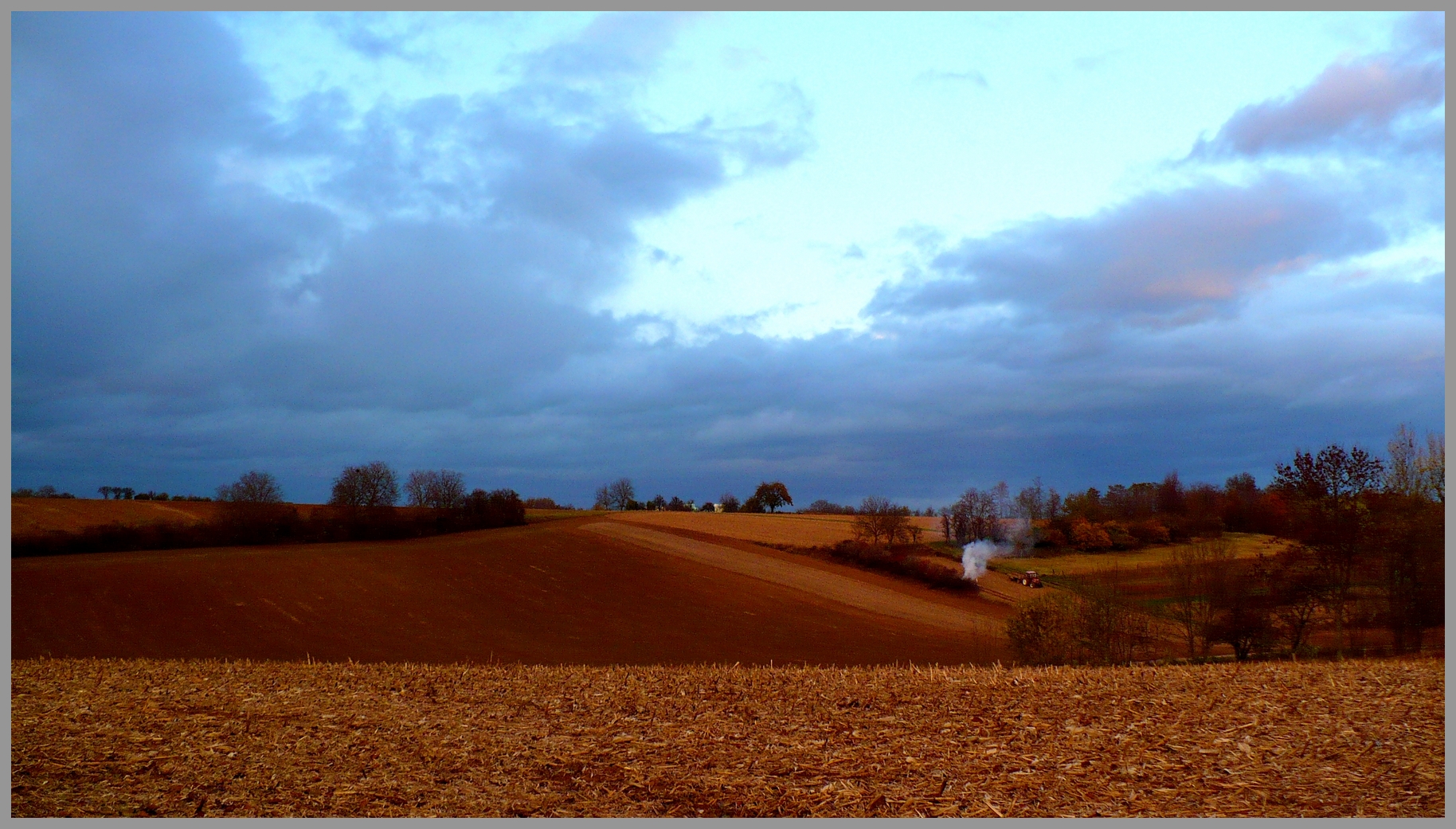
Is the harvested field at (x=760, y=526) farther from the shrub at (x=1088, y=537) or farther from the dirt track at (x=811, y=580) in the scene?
the shrub at (x=1088, y=537)

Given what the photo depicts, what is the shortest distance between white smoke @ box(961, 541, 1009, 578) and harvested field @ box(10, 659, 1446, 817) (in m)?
31.4

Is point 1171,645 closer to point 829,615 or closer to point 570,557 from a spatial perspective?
point 829,615

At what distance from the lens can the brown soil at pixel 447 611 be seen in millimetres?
26094

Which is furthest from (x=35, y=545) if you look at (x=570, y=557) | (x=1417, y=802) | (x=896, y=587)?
(x=1417, y=802)

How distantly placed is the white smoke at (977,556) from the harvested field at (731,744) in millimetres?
31402

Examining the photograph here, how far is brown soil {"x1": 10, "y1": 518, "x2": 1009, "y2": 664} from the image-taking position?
26094 millimetres

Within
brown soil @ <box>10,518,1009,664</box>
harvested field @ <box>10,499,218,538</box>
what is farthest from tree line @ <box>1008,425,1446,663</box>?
harvested field @ <box>10,499,218,538</box>

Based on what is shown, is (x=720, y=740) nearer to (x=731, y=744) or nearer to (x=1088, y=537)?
(x=731, y=744)

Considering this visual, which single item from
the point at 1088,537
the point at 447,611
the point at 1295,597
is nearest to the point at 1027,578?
the point at 1088,537

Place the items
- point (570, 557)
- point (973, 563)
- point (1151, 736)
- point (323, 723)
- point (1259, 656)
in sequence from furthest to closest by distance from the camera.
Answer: point (973, 563) → point (570, 557) → point (1259, 656) → point (323, 723) → point (1151, 736)

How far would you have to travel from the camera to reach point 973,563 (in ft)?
150

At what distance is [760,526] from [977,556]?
61.3 feet

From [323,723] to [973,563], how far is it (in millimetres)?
39901

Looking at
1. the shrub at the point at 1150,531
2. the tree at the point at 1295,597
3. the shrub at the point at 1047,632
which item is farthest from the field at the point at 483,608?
the tree at the point at 1295,597
